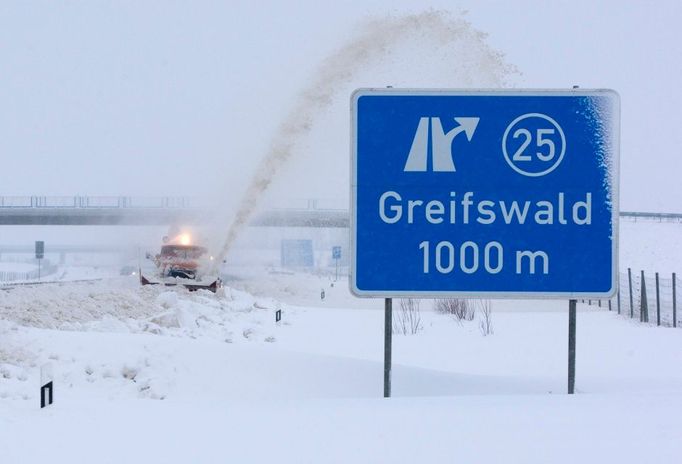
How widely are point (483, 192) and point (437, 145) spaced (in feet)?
2.23

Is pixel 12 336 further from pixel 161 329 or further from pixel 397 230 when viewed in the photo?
pixel 397 230

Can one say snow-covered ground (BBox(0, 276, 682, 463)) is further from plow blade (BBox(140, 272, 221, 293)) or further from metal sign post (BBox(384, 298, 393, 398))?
plow blade (BBox(140, 272, 221, 293))

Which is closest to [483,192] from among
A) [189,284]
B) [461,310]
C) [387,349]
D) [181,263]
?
[387,349]

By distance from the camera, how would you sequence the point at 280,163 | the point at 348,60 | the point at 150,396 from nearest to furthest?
1. the point at 150,396
2. the point at 348,60
3. the point at 280,163

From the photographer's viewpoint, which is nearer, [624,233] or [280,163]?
[280,163]

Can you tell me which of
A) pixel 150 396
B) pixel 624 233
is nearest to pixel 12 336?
pixel 150 396

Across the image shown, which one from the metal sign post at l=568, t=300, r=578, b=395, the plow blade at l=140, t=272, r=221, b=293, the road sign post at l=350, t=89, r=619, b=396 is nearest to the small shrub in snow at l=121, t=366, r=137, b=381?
the road sign post at l=350, t=89, r=619, b=396

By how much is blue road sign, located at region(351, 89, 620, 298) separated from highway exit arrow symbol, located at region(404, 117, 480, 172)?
10mm

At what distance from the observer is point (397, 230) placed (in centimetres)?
776

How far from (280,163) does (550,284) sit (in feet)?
75.5

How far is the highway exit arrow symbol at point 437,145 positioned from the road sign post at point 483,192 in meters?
0.01

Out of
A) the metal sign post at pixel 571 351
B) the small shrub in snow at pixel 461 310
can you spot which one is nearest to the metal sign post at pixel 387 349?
the metal sign post at pixel 571 351

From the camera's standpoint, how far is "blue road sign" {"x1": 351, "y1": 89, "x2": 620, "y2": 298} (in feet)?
25.3

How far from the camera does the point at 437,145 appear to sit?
777cm
